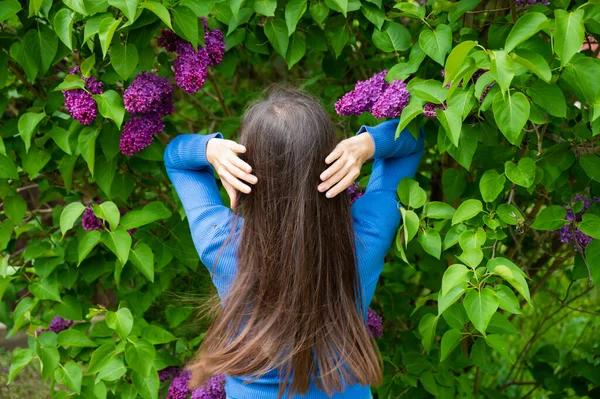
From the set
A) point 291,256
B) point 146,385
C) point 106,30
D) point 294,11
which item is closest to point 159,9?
point 106,30

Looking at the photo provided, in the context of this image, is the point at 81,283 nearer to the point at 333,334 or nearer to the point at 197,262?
the point at 197,262

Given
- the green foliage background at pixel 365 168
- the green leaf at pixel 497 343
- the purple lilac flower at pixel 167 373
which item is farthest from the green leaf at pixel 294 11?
the purple lilac flower at pixel 167 373

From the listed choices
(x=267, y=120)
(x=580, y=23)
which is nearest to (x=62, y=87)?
(x=267, y=120)

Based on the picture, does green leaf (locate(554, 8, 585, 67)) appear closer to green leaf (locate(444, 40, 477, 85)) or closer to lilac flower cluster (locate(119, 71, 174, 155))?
green leaf (locate(444, 40, 477, 85))

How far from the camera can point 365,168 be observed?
7.36 feet

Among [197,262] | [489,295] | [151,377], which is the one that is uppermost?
[489,295]

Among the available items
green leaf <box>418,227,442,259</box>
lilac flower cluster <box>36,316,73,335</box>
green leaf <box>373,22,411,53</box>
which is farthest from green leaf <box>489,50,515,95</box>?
lilac flower cluster <box>36,316,73,335</box>

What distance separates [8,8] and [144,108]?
1.32 feet

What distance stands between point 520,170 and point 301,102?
0.54 metres

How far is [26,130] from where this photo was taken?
6.42ft

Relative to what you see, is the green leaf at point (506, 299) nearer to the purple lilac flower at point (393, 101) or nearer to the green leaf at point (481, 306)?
the green leaf at point (481, 306)

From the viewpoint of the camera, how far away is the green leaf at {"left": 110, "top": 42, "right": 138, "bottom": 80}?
1.84 m

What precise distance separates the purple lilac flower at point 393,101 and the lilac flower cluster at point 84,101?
2.39 feet

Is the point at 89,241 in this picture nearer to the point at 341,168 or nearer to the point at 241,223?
the point at 241,223
